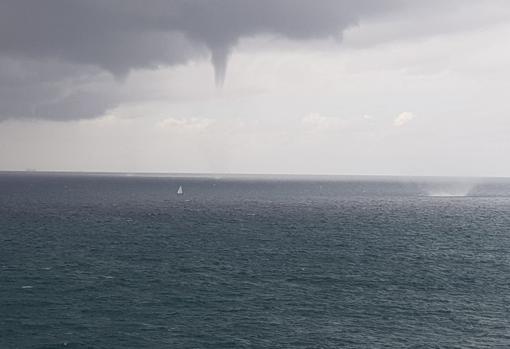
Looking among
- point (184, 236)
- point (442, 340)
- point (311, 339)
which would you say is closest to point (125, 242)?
point (184, 236)

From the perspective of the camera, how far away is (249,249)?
115 m

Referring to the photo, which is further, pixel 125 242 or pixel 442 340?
pixel 125 242

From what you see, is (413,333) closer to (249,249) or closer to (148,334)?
(148,334)

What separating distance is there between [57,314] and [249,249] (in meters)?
56.5

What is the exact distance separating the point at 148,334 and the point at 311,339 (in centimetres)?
1929

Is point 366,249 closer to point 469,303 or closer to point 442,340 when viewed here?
point 469,303

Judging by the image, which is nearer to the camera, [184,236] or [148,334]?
[148,334]

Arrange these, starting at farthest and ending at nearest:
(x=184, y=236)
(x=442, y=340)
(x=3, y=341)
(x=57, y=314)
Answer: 1. (x=184, y=236)
2. (x=57, y=314)
3. (x=442, y=340)
4. (x=3, y=341)

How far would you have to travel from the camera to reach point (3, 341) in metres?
54.7

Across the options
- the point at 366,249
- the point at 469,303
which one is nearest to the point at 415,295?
the point at 469,303

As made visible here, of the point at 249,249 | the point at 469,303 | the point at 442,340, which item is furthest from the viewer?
the point at 249,249

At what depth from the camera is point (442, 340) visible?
5878cm

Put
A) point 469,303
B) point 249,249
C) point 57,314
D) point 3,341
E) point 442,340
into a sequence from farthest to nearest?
1. point 249,249
2. point 469,303
3. point 57,314
4. point 442,340
5. point 3,341

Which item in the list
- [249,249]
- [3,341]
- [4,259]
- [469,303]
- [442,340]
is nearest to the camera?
[3,341]
